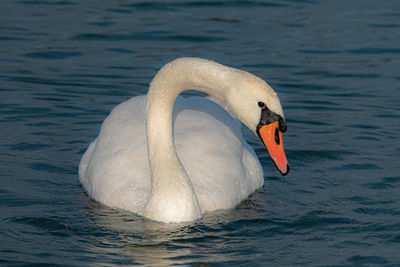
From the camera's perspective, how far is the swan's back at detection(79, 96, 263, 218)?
28.6ft

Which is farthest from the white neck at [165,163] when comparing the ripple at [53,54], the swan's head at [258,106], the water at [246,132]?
the ripple at [53,54]

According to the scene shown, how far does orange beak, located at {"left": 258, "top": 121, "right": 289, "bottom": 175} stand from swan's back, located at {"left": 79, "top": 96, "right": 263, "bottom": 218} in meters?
1.08

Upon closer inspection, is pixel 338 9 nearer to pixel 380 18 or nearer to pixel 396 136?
pixel 380 18

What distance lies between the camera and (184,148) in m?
9.01

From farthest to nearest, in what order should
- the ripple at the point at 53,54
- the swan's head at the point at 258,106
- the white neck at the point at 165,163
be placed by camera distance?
the ripple at the point at 53,54 < the white neck at the point at 165,163 < the swan's head at the point at 258,106

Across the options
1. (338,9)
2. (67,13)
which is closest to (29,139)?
(67,13)

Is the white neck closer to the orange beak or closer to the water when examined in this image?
the water

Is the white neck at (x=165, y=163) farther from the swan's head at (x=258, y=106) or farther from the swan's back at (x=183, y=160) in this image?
the swan's head at (x=258, y=106)

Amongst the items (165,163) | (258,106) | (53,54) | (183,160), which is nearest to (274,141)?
(258,106)

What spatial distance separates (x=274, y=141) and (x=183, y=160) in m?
1.43

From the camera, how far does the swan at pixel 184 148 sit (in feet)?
24.9

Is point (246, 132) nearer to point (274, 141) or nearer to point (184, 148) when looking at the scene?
point (184, 148)

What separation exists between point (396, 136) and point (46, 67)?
223 inches

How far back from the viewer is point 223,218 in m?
8.47
